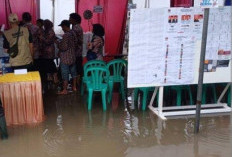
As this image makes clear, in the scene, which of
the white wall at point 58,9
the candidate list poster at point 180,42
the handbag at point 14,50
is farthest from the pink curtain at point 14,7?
the candidate list poster at point 180,42

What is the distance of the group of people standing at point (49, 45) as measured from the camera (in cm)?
497

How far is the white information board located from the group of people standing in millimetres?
1485

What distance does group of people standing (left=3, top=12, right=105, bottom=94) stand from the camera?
4973 millimetres

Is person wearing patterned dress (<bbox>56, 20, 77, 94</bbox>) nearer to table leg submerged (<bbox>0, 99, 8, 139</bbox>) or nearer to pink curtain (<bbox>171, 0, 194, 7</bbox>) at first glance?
table leg submerged (<bbox>0, 99, 8, 139</bbox>)

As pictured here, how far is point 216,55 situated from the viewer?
472 cm

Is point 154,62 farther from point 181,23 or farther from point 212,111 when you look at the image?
point 212,111

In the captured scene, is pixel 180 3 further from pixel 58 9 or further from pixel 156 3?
pixel 58 9

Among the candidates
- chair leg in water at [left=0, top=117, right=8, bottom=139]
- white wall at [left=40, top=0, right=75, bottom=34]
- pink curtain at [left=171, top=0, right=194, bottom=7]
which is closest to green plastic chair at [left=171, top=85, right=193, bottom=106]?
pink curtain at [left=171, top=0, right=194, bottom=7]

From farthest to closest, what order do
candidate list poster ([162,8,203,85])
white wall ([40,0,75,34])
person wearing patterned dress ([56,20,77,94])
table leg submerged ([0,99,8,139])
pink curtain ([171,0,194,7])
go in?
white wall ([40,0,75,34]) → pink curtain ([171,0,194,7]) → person wearing patterned dress ([56,20,77,94]) → candidate list poster ([162,8,203,85]) → table leg submerged ([0,99,8,139])

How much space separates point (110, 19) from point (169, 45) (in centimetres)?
418

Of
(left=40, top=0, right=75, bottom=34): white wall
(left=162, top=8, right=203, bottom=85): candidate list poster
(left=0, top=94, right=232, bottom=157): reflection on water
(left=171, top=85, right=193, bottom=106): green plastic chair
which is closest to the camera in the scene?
(left=0, top=94, right=232, bottom=157): reflection on water

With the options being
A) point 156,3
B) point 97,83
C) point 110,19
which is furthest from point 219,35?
point 110,19

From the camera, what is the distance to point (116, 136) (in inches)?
166

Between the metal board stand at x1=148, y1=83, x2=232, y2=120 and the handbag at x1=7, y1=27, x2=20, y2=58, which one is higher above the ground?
the handbag at x1=7, y1=27, x2=20, y2=58
